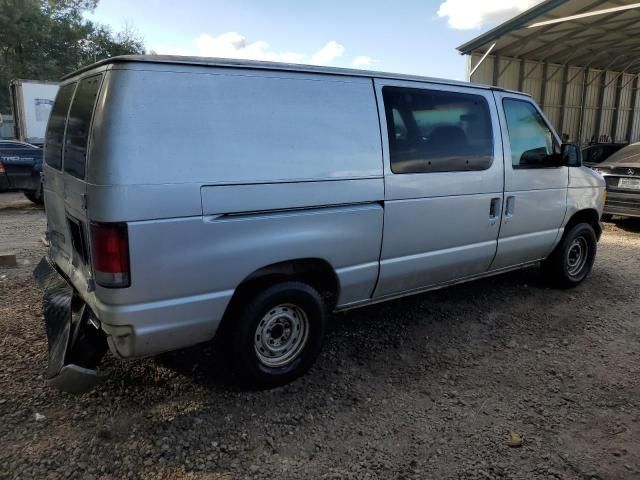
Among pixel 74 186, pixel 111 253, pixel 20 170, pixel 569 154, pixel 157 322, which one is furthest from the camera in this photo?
pixel 20 170

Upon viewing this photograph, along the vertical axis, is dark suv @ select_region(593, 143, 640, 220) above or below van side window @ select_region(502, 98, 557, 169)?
below

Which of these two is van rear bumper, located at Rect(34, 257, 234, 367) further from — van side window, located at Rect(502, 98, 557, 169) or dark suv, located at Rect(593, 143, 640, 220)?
dark suv, located at Rect(593, 143, 640, 220)

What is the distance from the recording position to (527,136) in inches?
185

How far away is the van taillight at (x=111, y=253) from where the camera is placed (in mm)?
2564

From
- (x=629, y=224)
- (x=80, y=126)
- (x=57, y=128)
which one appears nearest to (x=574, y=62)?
(x=629, y=224)

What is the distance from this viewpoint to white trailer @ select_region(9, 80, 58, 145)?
1612 centimetres

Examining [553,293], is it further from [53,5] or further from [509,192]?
[53,5]

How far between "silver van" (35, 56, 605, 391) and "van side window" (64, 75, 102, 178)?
0.02 metres

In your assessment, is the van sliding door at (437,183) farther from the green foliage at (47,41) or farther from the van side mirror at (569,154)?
the green foliage at (47,41)

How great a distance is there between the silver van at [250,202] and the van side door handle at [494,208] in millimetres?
17

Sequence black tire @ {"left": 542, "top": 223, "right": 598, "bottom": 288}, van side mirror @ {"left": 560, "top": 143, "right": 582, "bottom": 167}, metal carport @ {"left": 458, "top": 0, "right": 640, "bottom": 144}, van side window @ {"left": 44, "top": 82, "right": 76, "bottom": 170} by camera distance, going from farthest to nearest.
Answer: metal carport @ {"left": 458, "top": 0, "right": 640, "bottom": 144} < black tire @ {"left": 542, "top": 223, "right": 598, "bottom": 288} < van side mirror @ {"left": 560, "top": 143, "right": 582, "bottom": 167} < van side window @ {"left": 44, "top": 82, "right": 76, "bottom": 170}

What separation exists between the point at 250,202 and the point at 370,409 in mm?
1507

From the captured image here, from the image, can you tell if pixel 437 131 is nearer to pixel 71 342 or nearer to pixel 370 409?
pixel 370 409

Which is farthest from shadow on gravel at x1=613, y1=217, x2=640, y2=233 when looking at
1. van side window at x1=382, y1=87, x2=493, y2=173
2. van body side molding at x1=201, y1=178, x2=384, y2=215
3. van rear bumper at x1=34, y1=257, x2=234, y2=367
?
van rear bumper at x1=34, y1=257, x2=234, y2=367
